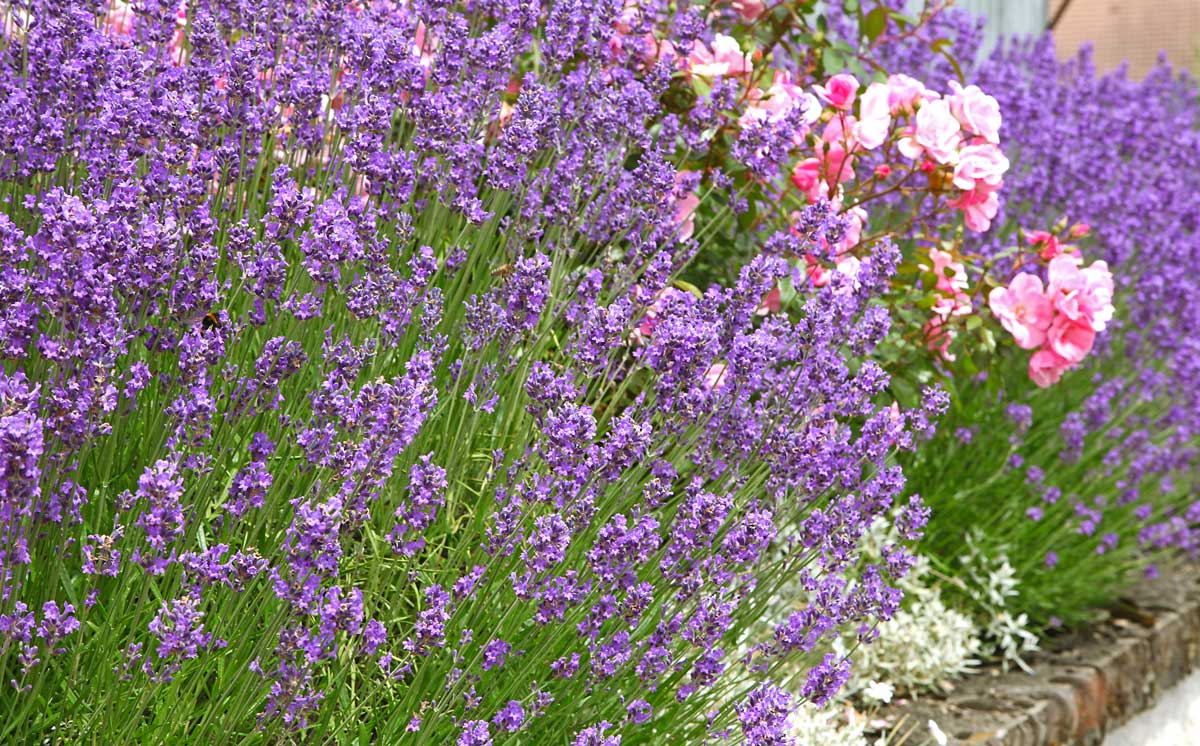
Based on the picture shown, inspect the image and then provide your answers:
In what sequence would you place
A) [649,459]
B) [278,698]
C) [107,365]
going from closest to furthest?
[107,365], [278,698], [649,459]

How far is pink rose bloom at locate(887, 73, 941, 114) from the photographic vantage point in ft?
10.7

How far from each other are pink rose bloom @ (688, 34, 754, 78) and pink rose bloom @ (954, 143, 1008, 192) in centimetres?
60

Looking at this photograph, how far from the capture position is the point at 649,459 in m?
2.11

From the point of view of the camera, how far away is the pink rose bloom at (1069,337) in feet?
11.2

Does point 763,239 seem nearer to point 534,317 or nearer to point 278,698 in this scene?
point 534,317

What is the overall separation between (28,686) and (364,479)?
53 cm

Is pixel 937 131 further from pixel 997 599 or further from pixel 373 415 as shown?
pixel 373 415

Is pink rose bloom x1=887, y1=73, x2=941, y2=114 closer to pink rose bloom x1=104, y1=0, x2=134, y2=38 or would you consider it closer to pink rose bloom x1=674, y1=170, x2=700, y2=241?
pink rose bloom x1=674, y1=170, x2=700, y2=241

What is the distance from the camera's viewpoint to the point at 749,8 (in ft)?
12.0

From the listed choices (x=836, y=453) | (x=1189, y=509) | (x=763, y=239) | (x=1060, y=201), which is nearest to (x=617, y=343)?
(x=836, y=453)

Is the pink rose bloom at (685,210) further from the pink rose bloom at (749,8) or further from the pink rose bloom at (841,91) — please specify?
the pink rose bloom at (749,8)

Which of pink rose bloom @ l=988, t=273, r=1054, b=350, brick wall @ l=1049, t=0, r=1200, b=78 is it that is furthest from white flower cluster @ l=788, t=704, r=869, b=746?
brick wall @ l=1049, t=0, r=1200, b=78

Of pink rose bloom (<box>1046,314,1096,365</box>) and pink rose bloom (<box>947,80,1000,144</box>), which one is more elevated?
pink rose bloom (<box>947,80,1000,144</box>)

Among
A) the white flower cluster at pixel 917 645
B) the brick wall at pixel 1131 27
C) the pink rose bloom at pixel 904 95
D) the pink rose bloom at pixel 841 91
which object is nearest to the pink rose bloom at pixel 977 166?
the pink rose bloom at pixel 904 95
